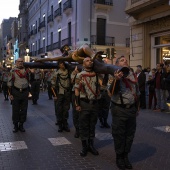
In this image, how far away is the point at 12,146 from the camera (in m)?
6.63

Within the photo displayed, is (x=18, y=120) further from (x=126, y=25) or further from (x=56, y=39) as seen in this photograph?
(x=56, y=39)

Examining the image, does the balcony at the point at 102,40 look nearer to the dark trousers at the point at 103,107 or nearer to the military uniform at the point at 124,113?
the dark trousers at the point at 103,107

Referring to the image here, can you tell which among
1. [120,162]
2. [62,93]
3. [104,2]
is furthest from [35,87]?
[104,2]

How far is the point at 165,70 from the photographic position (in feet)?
38.6

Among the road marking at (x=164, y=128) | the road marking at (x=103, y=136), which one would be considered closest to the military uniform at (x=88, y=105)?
the road marking at (x=103, y=136)

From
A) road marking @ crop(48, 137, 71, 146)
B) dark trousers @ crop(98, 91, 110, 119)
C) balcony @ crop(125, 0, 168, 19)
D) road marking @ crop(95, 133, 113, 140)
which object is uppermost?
balcony @ crop(125, 0, 168, 19)

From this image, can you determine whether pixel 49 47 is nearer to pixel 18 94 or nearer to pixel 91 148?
pixel 18 94

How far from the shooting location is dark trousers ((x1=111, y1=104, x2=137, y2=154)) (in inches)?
199

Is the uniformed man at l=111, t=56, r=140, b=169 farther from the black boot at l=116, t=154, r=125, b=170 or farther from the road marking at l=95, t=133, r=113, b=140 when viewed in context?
the road marking at l=95, t=133, r=113, b=140

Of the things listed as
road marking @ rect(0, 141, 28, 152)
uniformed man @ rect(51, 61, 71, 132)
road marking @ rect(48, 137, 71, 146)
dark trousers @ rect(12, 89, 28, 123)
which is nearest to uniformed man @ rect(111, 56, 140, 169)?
road marking @ rect(48, 137, 71, 146)

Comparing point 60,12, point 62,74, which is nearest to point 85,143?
point 62,74

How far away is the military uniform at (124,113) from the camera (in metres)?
5.05

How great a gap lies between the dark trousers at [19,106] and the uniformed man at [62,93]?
2.77ft

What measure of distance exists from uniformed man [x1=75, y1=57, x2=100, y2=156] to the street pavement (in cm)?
32
